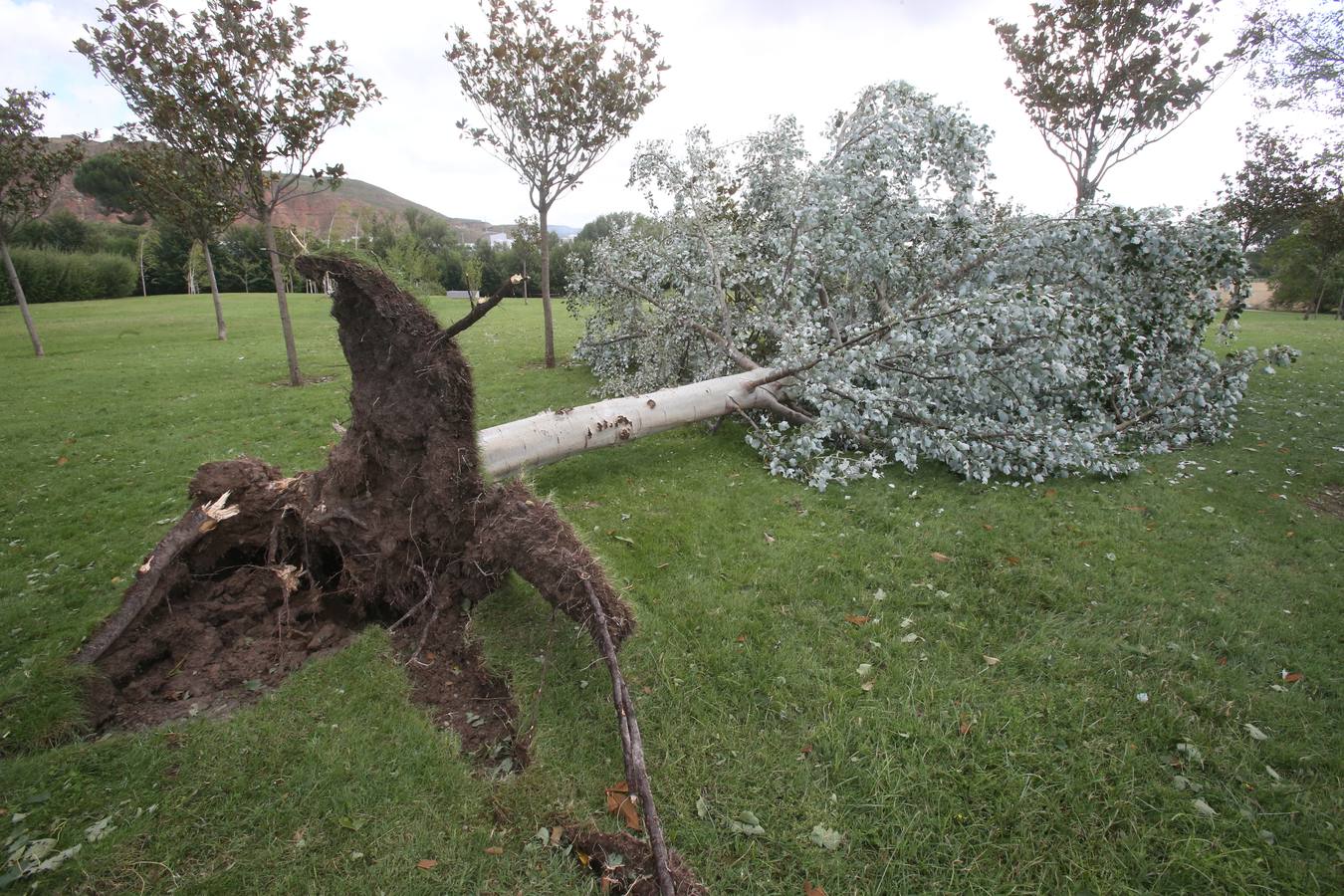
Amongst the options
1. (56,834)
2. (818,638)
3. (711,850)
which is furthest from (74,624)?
(818,638)

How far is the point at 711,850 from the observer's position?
85.6 inches

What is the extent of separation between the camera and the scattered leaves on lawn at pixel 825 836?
2.19 metres

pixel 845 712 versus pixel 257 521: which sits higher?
pixel 257 521

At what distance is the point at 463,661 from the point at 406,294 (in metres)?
2.08

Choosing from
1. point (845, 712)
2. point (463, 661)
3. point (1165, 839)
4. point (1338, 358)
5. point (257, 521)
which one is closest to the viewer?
point (1165, 839)

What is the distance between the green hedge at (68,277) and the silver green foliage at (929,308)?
1306 inches

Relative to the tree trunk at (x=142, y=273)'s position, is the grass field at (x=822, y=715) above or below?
below

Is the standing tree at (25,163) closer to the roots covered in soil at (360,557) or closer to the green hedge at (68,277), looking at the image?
the roots covered in soil at (360,557)

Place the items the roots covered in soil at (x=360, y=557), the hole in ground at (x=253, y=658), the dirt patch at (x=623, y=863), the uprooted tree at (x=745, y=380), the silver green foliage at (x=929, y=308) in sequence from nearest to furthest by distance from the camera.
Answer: the dirt patch at (x=623, y=863) → the hole in ground at (x=253, y=658) → the roots covered in soil at (x=360, y=557) → the uprooted tree at (x=745, y=380) → the silver green foliage at (x=929, y=308)

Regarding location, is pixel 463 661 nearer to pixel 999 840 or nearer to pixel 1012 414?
pixel 999 840

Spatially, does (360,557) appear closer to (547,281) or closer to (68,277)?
(547,281)

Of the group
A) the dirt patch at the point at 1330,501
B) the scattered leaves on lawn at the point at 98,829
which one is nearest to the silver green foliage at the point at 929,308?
the dirt patch at the point at 1330,501

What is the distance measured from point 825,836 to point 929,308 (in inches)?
188

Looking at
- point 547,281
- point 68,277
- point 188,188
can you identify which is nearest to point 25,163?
point 188,188
